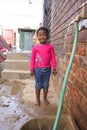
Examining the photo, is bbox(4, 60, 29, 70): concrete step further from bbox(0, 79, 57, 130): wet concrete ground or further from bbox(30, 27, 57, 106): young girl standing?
bbox(30, 27, 57, 106): young girl standing

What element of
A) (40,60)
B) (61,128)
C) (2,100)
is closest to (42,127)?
(61,128)

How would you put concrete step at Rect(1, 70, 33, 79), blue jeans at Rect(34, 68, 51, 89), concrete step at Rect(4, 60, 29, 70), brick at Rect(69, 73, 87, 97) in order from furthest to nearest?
concrete step at Rect(4, 60, 29, 70)
concrete step at Rect(1, 70, 33, 79)
blue jeans at Rect(34, 68, 51, 89)
brick at Rect(69, 73, 87, 97)

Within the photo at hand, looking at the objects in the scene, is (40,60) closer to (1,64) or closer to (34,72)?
(34,72)

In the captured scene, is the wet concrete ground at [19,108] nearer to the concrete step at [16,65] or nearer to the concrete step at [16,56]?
the concrete step at [16,65]

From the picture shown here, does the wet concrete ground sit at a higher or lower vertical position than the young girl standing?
lower

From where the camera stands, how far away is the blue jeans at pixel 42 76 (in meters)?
3.86

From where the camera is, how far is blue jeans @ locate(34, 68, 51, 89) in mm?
3864

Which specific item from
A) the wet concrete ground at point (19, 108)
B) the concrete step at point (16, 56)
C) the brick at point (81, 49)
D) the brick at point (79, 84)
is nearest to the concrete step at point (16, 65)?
the concrete step at point (16, 56)

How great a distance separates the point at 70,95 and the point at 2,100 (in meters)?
1.71

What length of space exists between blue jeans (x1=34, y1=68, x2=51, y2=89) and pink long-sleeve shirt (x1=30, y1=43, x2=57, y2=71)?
0.07 meters

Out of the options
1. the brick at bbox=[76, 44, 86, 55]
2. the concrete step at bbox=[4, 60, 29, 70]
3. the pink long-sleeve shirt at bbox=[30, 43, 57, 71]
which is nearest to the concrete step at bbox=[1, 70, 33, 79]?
the concrete step at bbox=[4, 60, 29, 70]

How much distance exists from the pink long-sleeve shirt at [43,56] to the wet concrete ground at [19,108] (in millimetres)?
689

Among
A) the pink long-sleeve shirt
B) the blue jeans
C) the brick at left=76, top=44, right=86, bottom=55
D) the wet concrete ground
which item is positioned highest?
the brick at left=76, top=44, right=86, bottom=55

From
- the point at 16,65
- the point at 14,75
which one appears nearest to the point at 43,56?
the point at 14,75
